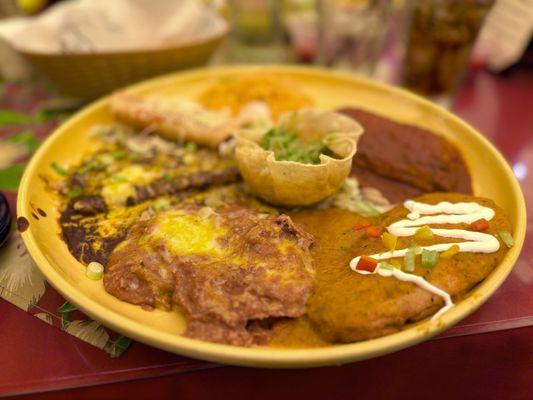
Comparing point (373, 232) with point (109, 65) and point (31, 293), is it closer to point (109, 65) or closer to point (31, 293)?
point (31, 293)

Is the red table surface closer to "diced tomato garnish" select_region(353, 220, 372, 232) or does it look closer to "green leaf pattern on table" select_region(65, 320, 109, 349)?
"green leaf pattern on table" select_region(65, 320, 109, 349)

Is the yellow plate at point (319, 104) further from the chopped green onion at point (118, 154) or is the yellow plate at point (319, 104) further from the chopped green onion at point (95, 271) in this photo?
the chopped green onion at point (118, 154)

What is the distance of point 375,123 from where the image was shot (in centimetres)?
214

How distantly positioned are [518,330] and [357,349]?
27.4 inches

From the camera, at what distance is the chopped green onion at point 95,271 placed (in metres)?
1.53

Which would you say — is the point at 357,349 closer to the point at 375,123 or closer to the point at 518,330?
the point at 518,330

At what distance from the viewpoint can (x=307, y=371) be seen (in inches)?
54.4

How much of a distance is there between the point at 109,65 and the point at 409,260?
214 centimetres

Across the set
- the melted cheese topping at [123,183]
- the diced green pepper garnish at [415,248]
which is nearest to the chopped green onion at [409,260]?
the diced green pepper garnish at [415,248]

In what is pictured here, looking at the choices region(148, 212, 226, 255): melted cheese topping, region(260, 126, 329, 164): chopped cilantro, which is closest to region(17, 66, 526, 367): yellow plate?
region(148, 212, 226, 255): melted cheese topping

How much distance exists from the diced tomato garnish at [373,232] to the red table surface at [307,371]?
1.32 feet

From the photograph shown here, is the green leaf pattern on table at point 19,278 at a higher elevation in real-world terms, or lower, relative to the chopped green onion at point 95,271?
lower

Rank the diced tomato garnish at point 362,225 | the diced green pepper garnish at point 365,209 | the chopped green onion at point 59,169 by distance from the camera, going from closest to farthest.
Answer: the diced tomato garnish at point 362,225
the diced green pepper garnish at point 365,209
the chopped green onion at point 59,169

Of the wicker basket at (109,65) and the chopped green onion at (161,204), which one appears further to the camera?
the wicker basket at (109,65)
